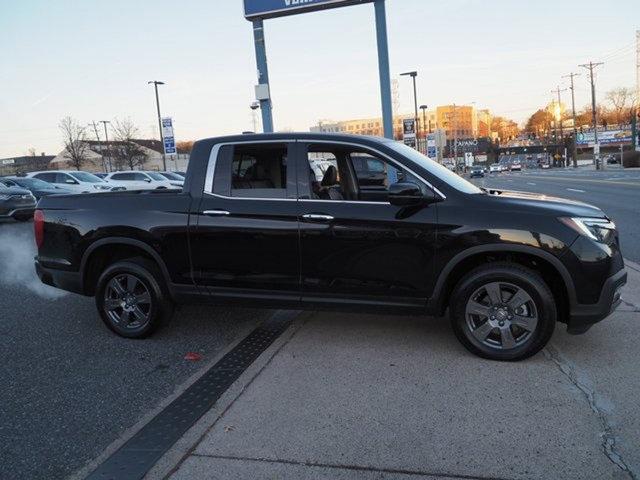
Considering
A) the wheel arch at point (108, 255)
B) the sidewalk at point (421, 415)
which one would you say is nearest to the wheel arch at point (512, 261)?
the sidewalk at point (421, 415)

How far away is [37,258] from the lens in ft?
18.2

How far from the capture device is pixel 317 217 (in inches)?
177

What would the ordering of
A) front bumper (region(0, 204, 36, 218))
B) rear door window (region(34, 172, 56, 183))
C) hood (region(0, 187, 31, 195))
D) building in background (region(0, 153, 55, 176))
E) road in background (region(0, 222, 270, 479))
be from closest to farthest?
road in background (region(0, 222, 270, 479)) < front bumper (region(0, 204, 36, 218)) < hood (region(0, 187, 31, 195)) < rear door window (region(34, 172, 56, 183)) < building in background (region(0, 153, 55, 176))

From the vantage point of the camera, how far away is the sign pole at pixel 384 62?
44.7ft

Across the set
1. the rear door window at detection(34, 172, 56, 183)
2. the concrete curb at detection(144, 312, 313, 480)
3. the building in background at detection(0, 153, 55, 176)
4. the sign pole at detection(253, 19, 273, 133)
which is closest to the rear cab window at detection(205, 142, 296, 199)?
the concrete curb at detection(144, 312, 313, 480)

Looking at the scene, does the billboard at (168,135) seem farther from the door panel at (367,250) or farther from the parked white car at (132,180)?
the door panel at (367,250)

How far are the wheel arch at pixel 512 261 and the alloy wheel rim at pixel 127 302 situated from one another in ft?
8.78

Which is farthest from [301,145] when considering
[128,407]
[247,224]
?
[128,407]

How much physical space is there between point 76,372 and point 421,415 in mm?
2809

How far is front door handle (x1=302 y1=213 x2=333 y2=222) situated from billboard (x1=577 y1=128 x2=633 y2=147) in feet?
320

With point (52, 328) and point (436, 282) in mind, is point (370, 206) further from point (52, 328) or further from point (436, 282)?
point (52, 328)

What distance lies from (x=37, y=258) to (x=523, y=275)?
465 centimetres

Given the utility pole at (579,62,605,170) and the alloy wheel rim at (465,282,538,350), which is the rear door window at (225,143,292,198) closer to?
the alloy wheel rim at (465,282,538,350)

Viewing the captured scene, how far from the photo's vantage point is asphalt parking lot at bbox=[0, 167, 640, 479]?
3014 mm
